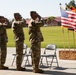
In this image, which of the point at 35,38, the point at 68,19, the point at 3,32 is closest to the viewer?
the point at 35,38

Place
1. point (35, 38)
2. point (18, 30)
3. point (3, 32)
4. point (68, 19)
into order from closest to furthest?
point (35, 38)
point (18, 30)
point (3, 32)
point (68, 19)

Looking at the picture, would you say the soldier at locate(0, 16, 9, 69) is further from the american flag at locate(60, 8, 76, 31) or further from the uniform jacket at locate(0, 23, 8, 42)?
the american flag at locate(60, 8, 76, 31)

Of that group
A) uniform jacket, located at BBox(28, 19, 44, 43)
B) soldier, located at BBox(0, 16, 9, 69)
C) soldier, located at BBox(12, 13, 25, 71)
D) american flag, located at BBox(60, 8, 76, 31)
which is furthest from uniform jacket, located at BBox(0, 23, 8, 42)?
american flag, located at BBox(60, 8, 76, 31)

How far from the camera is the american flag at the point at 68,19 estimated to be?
14.6 m

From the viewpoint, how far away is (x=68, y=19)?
14734 millimetres

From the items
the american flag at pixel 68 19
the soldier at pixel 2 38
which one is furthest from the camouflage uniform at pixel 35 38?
the american flag at pixel 68 19

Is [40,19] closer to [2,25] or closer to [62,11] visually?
[2,25]

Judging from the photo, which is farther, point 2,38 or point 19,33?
point 2,38

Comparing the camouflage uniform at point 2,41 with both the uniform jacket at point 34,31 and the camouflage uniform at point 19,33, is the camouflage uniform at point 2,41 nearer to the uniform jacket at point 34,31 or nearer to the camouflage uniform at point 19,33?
the camouflage uniform at point 19,33

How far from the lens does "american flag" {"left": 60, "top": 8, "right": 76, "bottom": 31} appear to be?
47.9 feet

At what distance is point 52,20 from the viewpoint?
156625mm

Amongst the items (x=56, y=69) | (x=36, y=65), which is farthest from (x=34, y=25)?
(x=56, y=69)

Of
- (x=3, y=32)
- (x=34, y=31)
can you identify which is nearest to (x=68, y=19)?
(x=3, y=32)

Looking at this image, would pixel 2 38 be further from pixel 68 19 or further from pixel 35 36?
pixel 68 19
